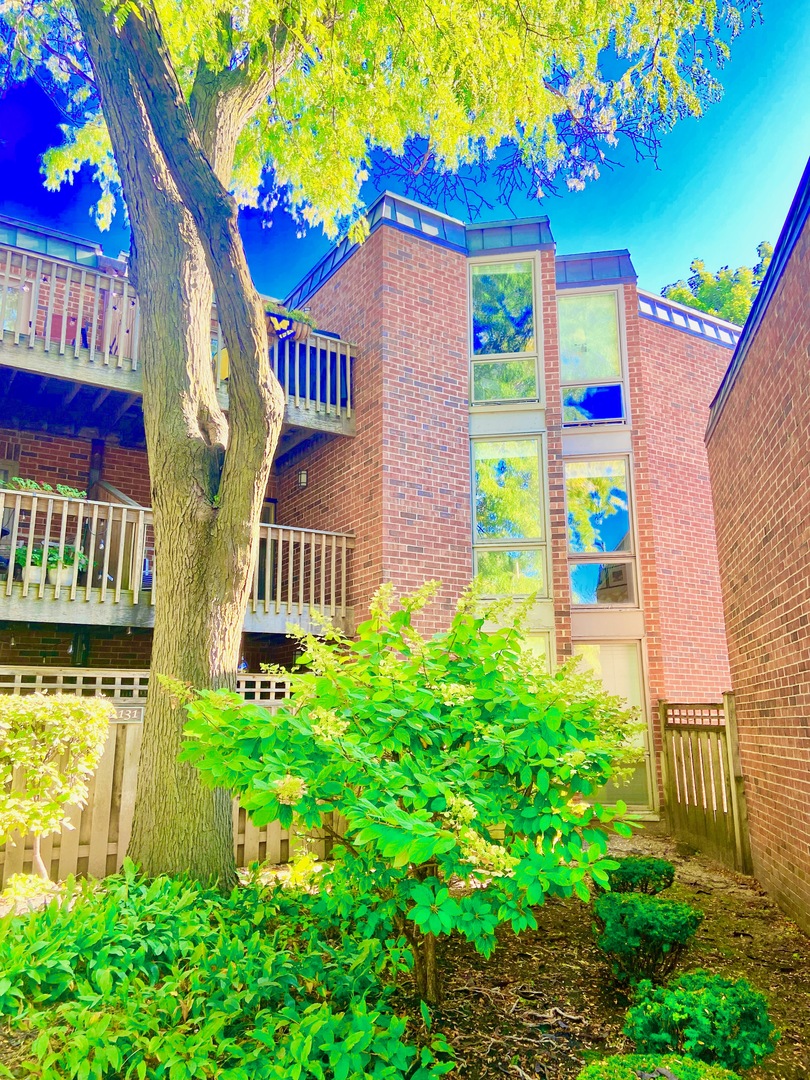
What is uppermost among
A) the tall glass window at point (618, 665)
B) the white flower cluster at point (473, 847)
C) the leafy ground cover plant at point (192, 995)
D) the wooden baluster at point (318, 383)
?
the wooden baluster at point (318, 383)

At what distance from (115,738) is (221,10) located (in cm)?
557

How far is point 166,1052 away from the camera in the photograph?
250 centimetres

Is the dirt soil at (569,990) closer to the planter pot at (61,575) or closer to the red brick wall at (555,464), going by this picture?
the red brick wall at (555,464)

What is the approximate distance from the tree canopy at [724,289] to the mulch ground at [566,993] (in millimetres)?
18006

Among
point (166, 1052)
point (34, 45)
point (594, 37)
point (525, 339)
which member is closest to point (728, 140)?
point (525, 339)

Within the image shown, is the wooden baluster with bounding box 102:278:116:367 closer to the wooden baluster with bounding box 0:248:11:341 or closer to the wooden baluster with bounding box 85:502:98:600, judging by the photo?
the wooden baluster with bounding box 0:248:11:341

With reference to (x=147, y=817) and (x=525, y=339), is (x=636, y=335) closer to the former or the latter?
(x=525, y=339)

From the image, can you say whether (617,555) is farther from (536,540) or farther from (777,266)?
(777,266)

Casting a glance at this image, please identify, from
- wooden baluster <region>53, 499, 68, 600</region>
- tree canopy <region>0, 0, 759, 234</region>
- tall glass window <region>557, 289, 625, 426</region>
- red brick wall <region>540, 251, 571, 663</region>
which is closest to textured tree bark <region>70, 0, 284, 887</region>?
tree canopy <region>0, 0, 759, 234</region>

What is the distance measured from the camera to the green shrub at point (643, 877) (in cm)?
446

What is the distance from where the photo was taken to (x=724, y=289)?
20234mm

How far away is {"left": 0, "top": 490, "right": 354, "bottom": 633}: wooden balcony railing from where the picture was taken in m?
7.55

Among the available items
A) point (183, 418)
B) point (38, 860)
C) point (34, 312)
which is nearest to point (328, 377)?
point (34, 312)

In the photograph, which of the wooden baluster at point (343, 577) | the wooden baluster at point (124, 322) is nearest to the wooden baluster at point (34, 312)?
→ the wooden baluster at point (124, 322)
